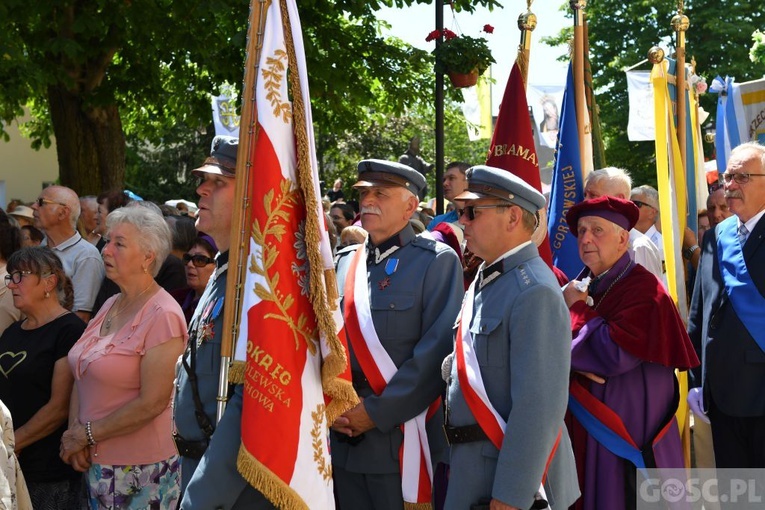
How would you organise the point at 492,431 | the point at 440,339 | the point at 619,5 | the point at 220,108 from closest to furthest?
the point at 492,431, the point at 440,339, the point at 220,108, the point at 619,5

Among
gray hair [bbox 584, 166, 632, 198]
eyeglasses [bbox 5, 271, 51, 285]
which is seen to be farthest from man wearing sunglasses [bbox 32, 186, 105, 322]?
gray hair [bbox 584, 166, 632, 198]

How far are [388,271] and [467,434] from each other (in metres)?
1.29

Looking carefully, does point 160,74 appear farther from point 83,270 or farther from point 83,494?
point 83,494

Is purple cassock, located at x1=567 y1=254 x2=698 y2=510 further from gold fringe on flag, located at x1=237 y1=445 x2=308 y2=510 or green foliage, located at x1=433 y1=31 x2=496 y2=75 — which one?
green foliage, located at x1=433 y1=31 x2=496 y2=75

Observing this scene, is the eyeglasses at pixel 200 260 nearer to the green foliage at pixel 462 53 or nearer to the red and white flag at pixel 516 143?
the red and white flag at pixel 516 143

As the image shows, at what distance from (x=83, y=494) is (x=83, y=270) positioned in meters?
1.99

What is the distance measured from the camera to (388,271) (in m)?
4.98

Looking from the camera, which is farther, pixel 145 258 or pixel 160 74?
pixel 160 74

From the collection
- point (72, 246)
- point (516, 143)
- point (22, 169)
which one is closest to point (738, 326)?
point (516, 143)

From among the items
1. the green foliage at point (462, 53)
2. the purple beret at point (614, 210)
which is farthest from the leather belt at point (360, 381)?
the green foliage at point (462, 53)

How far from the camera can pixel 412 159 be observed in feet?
34.8

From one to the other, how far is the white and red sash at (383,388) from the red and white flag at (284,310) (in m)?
0.98

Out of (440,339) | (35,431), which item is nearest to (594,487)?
(440,339)

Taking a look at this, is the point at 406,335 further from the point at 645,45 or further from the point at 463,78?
the point at 645,45
